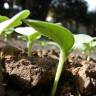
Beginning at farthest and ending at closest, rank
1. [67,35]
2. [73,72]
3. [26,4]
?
[26,4] < [73,72] < [67,35]

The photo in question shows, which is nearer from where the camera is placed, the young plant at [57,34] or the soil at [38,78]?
the young plant at [57,34]

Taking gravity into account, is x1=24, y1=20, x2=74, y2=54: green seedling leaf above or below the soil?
above

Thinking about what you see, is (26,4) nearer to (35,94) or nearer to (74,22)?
(74,22)

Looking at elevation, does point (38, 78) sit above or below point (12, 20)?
below

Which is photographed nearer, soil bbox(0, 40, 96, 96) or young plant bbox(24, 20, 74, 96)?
young plant bbox(24, 20, 74, 96)

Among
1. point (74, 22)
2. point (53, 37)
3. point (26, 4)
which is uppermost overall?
point (53, 37)

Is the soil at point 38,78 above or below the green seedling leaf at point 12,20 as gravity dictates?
below

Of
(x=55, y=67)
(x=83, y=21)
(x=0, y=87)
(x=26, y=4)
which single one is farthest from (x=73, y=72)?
(x=83, y=21)

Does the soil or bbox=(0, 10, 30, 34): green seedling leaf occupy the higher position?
bbox=(0, 10, 30, 34): green seedling leaf
